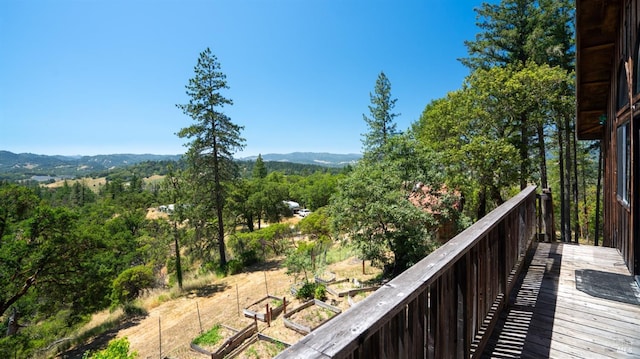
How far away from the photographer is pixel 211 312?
40.8 ft

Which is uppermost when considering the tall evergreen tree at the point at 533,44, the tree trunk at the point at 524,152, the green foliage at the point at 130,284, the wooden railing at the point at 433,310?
the tall evergreen tree at the point at 533,44

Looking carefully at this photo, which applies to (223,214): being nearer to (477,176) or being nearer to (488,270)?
(477,176)

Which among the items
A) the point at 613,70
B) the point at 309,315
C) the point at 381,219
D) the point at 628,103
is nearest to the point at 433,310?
the point at 628,103

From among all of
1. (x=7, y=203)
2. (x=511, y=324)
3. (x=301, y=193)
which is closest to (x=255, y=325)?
(x=511, y=324)

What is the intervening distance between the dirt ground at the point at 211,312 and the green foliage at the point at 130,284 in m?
1.59

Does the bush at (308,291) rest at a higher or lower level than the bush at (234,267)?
higher

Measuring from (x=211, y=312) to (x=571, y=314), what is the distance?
12.8 meters

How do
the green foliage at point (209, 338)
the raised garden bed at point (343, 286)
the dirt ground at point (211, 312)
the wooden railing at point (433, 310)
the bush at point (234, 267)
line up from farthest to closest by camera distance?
the bush at point (234, 267), the raised garden bed at point (343, 286), the dirt ground at point (211, 312), the green foliage at point (209, 338), the wooden railing at point (433, 310)

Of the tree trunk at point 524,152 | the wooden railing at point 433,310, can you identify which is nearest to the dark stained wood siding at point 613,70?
the wooden railing at point 433,310

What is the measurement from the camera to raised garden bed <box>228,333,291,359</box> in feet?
26.5

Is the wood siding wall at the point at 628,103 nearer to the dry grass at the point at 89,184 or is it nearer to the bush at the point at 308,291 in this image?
the bush at the point at 308,291

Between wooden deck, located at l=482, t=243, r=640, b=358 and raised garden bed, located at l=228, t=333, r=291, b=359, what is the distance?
677 centimetres

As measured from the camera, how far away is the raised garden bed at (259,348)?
809 cm

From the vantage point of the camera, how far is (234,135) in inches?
683
